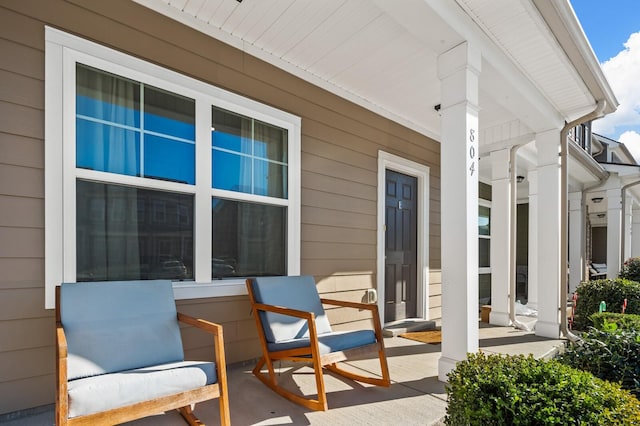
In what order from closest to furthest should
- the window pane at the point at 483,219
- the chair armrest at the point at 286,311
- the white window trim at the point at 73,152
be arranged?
the white window trim at the point at 73,152 → the chair armrest at the point at 286,311 → the window pane at the point at 483,219

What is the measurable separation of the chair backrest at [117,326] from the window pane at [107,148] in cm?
77

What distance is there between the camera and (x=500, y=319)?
4.76 meters

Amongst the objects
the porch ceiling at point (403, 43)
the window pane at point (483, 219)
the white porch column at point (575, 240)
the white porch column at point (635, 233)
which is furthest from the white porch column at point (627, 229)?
the porch ceiling at point (403, 43)

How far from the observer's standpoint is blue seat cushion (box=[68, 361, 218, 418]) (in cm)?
154

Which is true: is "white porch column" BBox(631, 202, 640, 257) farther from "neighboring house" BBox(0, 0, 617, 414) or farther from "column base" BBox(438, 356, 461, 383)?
"column base" BBox(438, 356, 461, 383)

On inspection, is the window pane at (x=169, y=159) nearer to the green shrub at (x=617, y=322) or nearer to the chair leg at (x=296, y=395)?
the chair leg at (x=296, y=395)

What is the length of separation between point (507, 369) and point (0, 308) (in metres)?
2.61

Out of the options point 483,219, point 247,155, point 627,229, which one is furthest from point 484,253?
point 247,155

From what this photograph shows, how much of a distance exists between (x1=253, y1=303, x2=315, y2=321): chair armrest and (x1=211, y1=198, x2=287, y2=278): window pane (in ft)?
1.66

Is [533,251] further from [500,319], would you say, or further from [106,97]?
[106,97]

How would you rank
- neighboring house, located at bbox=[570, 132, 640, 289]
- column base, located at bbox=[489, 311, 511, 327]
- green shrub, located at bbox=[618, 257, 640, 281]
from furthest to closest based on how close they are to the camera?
neighboring house, located at bbox=[570, 132, 640, 289] → green shrub, located at bbox=[618, 257, 640, 281] → column base, located at bbox=[489, 311, 511, 327]

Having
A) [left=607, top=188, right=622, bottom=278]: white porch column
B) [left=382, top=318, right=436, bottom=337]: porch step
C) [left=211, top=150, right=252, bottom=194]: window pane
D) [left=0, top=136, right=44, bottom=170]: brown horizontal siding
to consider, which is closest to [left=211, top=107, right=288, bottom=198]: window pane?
[left=211, top=150, right=252, bottom=194]: window pane

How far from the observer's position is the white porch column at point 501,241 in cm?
475

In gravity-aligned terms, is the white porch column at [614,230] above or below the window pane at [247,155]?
below
